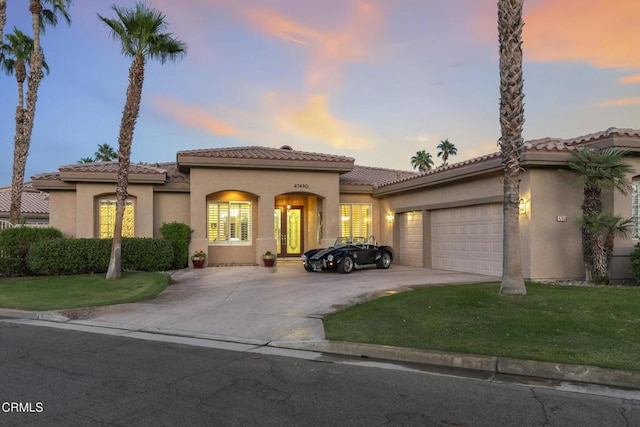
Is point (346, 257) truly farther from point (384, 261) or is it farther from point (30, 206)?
point (30, 206)

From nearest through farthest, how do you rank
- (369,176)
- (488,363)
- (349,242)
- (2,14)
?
(488,363) → (349,242) → (2,14) → (369,176)

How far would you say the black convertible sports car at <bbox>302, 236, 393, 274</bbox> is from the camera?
1652 centimetres

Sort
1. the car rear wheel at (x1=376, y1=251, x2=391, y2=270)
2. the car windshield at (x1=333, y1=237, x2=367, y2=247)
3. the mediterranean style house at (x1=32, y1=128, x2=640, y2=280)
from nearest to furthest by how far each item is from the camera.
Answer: the mediterranean style house at (x1=32, y1=128, x2=640, y2=280) → the car windshield at (x1=333, y1=237, x2=367, y2=247) → the car rear wheel at (x1=376, y1=251, x2=391, y2=270)

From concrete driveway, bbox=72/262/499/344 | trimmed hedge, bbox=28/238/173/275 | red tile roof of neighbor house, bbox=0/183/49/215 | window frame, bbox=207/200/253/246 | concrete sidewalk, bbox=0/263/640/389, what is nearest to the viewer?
concrete sidewalk, bbox=0/263/640/389

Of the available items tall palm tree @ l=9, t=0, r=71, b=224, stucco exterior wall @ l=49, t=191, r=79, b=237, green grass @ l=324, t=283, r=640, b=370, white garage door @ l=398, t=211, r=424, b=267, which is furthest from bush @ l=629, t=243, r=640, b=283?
tall palm tree @ l=9, t=0, r=71, b=224

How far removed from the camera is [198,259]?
1866cm

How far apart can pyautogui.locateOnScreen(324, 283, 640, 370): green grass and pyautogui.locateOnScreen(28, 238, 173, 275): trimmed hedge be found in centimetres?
1045

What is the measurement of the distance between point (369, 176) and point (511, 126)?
15.3m

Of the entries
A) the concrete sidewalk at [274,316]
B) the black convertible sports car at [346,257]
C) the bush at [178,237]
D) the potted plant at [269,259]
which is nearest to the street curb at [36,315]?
the concrete sidewalk at [274,316]

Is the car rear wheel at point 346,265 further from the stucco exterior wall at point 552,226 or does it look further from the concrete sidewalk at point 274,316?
the stucco exterior wall at point 552,226

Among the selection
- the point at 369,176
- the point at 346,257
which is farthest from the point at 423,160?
the point at 346,257

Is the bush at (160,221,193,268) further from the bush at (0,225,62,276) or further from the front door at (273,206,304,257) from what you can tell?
the front door at (273,206,304,257)

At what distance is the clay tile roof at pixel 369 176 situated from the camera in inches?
897

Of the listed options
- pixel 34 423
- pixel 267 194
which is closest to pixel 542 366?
pixel 34 423
